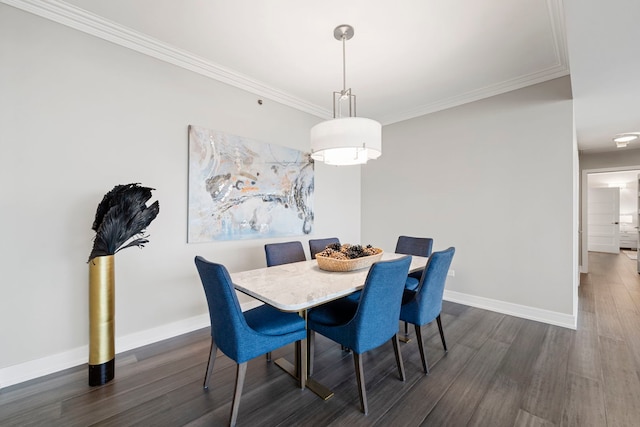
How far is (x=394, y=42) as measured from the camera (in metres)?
2.49

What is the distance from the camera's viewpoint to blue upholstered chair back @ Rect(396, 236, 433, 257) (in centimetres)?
314

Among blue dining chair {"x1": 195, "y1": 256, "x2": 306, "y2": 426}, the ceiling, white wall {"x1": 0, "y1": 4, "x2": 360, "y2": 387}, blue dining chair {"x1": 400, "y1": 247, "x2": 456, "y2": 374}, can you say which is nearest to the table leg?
blue dining chair {"x1": 195, "y1": 256, "x2": 306, "y2": 426}

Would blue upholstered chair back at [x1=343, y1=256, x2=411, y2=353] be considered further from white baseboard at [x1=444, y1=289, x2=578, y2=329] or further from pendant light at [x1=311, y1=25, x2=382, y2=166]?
white baseboard at [x1=444, y1=289, x2=578, y2=329]

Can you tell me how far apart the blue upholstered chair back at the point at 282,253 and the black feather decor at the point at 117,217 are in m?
1.13

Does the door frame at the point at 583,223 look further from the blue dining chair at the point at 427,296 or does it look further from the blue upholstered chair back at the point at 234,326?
the blue upholstered chair back at the point at 234,326

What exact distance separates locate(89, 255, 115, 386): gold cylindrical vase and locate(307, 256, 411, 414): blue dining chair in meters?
1.55

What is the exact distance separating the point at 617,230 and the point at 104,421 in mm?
11472

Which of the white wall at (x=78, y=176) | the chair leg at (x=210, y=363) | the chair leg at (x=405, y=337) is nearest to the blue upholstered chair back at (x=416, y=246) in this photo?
the chair leg at (x=405, y=337)

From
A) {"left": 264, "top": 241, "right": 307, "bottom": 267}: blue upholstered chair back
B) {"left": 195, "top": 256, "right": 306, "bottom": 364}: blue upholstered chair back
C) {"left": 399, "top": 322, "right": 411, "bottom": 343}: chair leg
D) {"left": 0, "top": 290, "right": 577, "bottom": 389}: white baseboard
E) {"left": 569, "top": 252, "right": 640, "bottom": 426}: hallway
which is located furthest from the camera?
{"left": 264, "top": 241, "right": 307, "bottom": 267}: blue upholstered chair back

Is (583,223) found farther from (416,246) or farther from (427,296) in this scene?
(427,296)

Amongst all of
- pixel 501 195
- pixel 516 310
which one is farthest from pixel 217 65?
pixel 516 310

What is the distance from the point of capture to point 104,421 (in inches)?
62.1

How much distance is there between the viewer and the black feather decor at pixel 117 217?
190 centimetres

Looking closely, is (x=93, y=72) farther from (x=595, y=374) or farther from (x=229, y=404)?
(x=595, y=374)
